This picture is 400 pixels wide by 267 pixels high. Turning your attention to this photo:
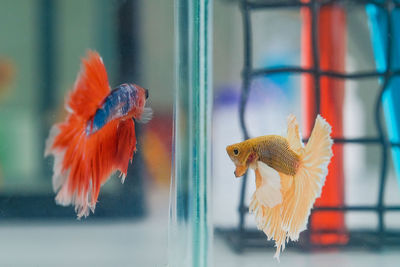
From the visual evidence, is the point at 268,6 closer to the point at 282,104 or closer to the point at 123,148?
the point at 282,104

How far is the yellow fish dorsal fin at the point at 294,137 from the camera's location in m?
0.57

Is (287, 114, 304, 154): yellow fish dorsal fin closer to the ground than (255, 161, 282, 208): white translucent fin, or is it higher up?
higher up

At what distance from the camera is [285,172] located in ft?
1.84

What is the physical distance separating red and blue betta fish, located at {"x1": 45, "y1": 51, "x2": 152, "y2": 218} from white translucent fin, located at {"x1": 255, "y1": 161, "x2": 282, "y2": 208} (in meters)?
0.21

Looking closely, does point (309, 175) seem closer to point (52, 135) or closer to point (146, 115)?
point (146, 115)

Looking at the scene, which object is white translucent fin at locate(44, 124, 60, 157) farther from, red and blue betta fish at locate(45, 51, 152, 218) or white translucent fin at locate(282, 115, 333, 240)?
white translucent fin at locate(282, 115, 333, 240)

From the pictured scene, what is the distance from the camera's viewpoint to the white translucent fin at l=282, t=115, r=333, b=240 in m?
0.56

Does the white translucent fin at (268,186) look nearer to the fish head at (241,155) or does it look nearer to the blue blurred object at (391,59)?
the fish head at (241,155)

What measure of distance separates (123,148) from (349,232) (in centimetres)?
47

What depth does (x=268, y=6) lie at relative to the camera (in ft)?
2.84

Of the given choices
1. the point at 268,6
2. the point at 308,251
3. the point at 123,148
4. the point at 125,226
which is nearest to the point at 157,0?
the point at 268,6

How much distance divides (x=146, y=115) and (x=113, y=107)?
0.28ft

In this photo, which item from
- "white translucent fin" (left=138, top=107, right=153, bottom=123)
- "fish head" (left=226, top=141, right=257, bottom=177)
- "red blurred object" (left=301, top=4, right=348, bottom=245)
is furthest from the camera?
"red blurred object" (left=301, top=4, right=348, bottom=245)

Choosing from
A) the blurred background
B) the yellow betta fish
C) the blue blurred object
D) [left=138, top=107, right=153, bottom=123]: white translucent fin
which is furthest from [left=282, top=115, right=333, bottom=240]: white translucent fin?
the blue blurred object
